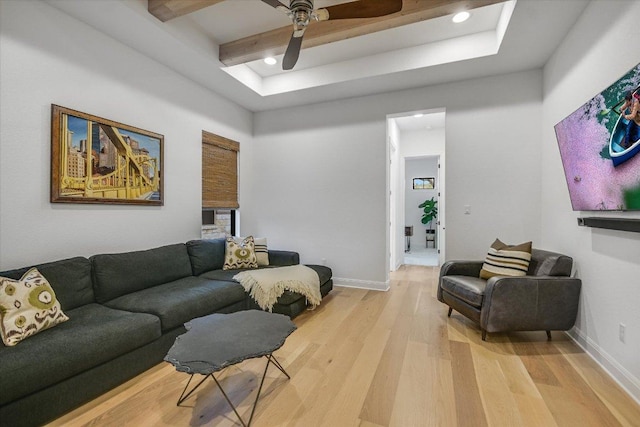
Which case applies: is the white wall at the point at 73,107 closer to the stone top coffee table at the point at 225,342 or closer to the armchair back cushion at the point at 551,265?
the stone top coffee table at the point at 225,342

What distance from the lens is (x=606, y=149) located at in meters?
2.05

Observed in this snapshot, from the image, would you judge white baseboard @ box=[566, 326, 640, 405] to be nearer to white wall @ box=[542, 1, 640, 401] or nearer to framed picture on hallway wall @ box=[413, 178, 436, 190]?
white wall @ box=[542, 1, 640, 401]

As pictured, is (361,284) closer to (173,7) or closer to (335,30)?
(335,30)

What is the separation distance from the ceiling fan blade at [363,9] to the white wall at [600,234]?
5.01ft

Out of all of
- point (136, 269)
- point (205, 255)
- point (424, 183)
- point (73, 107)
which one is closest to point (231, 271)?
point (205, 255)

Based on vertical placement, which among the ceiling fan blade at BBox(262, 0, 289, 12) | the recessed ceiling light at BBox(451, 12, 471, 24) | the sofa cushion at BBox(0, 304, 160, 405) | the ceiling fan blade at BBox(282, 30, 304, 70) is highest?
the recessed ceiling light at BBox(451, 12, 471, 24)

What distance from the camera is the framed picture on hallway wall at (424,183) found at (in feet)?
30.4

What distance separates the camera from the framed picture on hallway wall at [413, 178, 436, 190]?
9266 millimetres

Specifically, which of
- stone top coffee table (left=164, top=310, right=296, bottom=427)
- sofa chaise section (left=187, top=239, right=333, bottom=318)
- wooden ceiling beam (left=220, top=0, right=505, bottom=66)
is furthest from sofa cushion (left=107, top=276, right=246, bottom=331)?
wooden ceiling beam (left=220, top=0, right=505, bottom=66)

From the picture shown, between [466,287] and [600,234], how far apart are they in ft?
3.63

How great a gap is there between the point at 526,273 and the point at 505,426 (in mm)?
1832

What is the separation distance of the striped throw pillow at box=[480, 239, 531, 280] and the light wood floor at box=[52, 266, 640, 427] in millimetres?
597

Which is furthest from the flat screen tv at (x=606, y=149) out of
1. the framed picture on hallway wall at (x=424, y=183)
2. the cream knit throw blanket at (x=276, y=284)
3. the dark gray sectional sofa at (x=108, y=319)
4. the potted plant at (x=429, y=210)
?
the framed picture on hallway wall at (x=424, y=183)

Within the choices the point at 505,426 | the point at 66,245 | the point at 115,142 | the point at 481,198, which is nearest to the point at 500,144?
the point at 481,198
